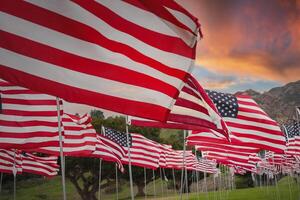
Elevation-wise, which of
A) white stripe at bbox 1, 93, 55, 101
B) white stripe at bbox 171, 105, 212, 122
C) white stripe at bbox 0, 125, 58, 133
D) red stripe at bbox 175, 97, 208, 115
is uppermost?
white stripe at bbox 1, 93, 55, 101

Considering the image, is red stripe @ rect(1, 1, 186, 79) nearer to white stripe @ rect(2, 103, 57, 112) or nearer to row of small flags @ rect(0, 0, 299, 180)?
row of small flags @ rect(0, 0, 299, 180)

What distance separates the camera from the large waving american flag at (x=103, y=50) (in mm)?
5344

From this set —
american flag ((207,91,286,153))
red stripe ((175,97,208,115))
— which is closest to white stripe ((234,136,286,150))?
american flag ((207,91,286,153))

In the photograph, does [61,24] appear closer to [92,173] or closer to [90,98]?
[90,98]

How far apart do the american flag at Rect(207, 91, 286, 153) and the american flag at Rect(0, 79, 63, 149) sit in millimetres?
5310

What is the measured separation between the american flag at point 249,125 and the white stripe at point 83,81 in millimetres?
8978

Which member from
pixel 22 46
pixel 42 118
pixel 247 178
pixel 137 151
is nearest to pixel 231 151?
pixel 137 151

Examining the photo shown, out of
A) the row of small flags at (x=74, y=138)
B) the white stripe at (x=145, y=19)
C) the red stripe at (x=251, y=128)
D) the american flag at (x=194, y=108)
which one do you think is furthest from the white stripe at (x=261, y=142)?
the white stripe at (x=145, y=19)

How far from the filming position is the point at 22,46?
5.32 m

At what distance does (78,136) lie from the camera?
57.0 ft

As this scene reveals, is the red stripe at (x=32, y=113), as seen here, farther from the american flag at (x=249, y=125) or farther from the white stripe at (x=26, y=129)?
the american flag at (x=249, y=125)

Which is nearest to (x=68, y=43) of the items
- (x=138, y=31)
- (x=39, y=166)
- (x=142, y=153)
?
(x=138, y=31)

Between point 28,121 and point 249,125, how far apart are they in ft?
22.3

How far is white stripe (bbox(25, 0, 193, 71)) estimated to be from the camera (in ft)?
18.0
